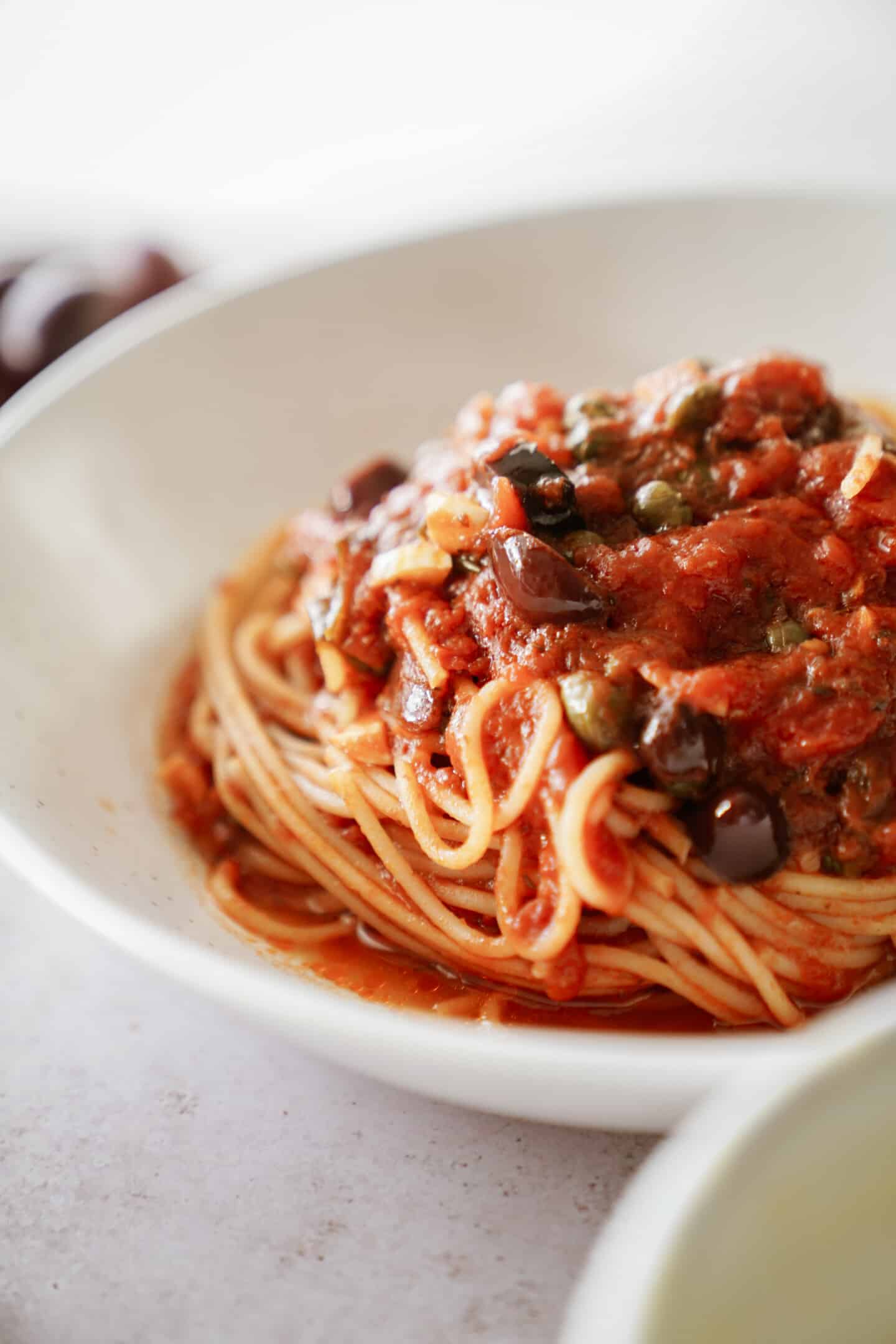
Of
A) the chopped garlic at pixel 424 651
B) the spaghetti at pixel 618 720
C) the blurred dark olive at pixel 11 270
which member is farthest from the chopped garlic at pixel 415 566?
the blurred dark olive at pixel 11 270

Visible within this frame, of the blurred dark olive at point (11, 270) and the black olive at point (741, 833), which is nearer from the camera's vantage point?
the black olive at point (741, 833)

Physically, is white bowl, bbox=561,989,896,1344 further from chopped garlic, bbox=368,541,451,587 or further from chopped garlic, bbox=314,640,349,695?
chopped garlic, bbox=314,640,349,695

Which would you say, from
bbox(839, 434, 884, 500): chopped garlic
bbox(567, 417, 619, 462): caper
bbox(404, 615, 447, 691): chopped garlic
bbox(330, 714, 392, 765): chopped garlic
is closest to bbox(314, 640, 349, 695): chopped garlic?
bbox(330, 714, 392, 765): chopped garlic

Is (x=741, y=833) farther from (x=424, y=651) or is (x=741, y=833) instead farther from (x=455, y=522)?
(x=455, y=522)

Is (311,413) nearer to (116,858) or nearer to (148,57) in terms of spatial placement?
(116,858)

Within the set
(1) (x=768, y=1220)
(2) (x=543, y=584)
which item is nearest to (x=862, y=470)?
(2) (x=543, y=584)

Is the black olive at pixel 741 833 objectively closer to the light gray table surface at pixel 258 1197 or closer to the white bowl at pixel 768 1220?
the light gray table surface at pixel 258 1197
